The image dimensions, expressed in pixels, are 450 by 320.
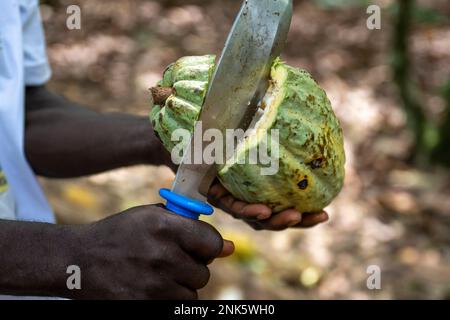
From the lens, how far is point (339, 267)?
3.17 metres

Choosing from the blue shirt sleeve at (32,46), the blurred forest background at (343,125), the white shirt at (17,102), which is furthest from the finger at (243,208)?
the blurred forest background at (343,125)

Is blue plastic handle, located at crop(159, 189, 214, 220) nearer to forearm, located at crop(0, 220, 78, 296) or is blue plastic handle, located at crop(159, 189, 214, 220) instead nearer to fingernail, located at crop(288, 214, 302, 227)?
forearm, located at crop(0, 220, 78, 296)

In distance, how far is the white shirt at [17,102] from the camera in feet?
6.02

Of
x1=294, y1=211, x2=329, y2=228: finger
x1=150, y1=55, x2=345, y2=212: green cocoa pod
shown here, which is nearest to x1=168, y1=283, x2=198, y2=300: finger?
x1=150, y1=55, x2=345, y2=212: green cocoa pod

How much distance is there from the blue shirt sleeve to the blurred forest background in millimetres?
1047

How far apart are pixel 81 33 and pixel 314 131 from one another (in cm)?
430

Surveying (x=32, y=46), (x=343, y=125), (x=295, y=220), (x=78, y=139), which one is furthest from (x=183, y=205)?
(x=343, y=125)

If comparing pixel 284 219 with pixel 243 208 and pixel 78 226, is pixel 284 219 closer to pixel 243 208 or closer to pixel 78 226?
pixel 243 208

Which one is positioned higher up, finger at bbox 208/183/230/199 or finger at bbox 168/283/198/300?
finger at bbox 208/183/230/199

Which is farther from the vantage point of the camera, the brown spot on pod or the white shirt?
the white shirt

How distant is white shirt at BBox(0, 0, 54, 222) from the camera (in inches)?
72.3

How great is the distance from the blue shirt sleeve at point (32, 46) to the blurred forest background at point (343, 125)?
105cm

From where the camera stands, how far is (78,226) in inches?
51.6

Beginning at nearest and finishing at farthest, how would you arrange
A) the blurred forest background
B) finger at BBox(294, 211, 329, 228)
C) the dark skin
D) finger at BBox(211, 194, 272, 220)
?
1. the dark skin
2. finger at BBox(211, 194, 272, 220)
3. finger at BBox(294, 211, 329, 228)
4. the blurred forest background
